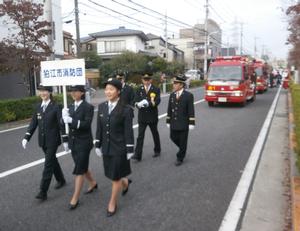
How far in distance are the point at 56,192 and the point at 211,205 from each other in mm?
2291

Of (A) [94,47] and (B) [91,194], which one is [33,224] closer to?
(B) [91,194]

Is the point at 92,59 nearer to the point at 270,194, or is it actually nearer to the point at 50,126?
the point at 50,126

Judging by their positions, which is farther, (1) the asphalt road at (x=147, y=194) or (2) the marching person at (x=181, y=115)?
(2) the marching person at (x=181, y=115)

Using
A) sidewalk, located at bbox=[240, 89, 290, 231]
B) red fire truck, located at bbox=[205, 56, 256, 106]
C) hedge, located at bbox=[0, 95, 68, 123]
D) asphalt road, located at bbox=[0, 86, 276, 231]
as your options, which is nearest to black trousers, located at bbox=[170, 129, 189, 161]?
asphalt road, located at bbox=[0, 86, 276, 231]

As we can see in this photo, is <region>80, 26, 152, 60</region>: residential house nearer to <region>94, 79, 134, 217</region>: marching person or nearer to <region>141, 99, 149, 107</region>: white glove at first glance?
<region>141, 99, 149, 107</region>: white glove

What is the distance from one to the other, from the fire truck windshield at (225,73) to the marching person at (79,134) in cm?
1375

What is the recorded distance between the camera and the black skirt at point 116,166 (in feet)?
14.7

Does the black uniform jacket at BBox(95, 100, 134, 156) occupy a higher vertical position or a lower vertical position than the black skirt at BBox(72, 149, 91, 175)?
higher

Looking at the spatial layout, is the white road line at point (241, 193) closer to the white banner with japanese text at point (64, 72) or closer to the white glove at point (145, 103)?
the white glove at point (145, 103)

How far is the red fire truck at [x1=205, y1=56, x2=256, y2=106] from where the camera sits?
17281mm

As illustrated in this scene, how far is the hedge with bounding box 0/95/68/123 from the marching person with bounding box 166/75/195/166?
7.41 m

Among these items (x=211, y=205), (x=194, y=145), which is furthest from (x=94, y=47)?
(x=211, y=205)

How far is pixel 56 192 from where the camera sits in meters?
5.43

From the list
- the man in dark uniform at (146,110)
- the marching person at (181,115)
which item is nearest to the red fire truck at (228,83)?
the man in dark uniform at (146,110)
